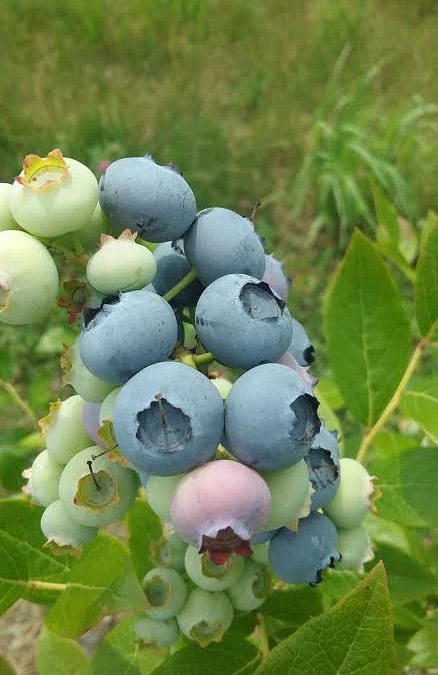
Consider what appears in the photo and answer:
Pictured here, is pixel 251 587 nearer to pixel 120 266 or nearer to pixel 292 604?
pixel 292 604

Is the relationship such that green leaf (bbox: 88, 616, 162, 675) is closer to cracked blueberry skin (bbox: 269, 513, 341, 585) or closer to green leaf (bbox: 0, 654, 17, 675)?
green leaf (bbox: 0, 654, 17, 675)

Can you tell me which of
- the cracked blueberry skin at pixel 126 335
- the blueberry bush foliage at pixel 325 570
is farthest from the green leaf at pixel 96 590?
the cracked blueberry skin at pixel 126 335

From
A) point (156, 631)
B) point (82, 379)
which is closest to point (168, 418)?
point (82, 379)

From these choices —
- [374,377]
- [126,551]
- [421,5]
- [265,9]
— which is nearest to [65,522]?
[126,551]

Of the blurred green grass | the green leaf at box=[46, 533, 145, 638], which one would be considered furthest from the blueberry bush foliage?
the blurred green grass

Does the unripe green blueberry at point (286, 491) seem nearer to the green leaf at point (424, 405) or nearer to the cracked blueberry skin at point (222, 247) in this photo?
the cracked blueberry skin at point (222, 247)

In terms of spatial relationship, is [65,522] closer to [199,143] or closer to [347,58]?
[199,143]

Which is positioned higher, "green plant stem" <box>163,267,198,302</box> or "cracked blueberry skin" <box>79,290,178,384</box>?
"cracked blueberry skin" <box>79,290,178,384</box>
